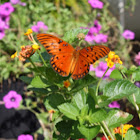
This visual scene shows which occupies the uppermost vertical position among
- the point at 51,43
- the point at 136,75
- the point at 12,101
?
the point at 51,43

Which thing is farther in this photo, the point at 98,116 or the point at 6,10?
the point at 6,10

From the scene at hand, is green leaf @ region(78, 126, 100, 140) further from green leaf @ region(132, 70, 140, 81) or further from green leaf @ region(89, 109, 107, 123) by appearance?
green leaf @ region(132, 70, 140, 81)

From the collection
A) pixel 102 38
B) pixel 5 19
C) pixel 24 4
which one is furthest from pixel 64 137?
pixel 24 4

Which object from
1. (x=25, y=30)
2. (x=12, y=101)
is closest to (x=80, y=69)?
(x=12, y=101)

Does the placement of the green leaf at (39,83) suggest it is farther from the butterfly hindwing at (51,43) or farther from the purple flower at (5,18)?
the purple flower at (5,18)

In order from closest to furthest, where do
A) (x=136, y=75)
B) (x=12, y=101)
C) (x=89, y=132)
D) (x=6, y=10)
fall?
(x=89, y=132) → (x=136, y=75) → (x=12, y=101) → (x=6, y=10)

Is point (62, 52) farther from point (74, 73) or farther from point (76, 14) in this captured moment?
point (76, 14)

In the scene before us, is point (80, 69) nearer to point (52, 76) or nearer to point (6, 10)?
point (52, 76)
